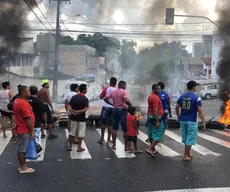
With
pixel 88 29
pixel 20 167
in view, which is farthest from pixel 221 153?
pixel 88 29

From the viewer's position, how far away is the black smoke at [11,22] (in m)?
17.3

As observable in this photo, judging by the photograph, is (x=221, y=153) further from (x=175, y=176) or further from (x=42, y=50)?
(x=42, y=50)

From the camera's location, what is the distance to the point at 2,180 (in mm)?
4750

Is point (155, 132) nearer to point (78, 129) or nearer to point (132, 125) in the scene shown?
point (132, 125)

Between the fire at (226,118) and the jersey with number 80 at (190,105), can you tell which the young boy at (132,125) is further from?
the fire at (226,118)

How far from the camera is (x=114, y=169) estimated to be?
212 inches

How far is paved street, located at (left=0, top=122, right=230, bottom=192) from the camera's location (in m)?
4.55

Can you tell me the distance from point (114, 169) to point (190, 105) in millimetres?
1844

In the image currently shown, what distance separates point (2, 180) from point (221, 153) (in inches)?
173

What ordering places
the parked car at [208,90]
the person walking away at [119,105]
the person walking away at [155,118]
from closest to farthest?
the person walking away at [155,118] → the person walking away at [119,105] → the parked car at [208,90]

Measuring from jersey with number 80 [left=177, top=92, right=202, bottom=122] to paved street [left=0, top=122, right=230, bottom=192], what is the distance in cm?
84

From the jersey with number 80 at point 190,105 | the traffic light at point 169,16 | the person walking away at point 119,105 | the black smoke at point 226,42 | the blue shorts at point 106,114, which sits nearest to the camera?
the jersey with number 80 at point 190,105

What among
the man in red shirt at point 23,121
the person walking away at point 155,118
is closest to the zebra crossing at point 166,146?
the person walking away at point 155,118

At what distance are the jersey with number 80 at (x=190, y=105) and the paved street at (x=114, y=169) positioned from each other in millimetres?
841
